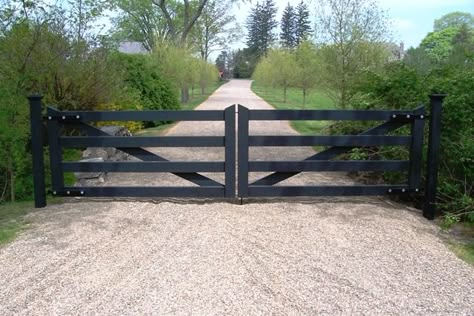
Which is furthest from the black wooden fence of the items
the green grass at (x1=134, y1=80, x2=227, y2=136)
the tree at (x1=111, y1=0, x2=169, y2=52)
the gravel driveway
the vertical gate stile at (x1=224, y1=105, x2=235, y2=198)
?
the tree at (x1=111, y1=0, x2=169, y2=52)

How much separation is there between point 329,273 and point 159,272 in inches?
56.5

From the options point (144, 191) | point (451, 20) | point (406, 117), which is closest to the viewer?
point (406, 117)

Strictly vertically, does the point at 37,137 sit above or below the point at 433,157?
above

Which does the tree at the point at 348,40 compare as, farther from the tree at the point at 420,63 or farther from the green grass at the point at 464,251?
the green grass at the point at 464,251

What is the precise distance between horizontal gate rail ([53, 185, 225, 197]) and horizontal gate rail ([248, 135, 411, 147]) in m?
0.81

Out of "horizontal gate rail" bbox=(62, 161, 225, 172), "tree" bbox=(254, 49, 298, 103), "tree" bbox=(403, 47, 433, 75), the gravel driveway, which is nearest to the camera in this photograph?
the gravel driveway

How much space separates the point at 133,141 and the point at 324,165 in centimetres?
247

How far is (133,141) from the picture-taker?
575cm

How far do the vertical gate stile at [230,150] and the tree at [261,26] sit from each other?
310 ft

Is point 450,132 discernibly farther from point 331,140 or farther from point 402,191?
point 331,140

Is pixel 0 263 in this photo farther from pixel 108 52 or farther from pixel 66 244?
pixel 108 52

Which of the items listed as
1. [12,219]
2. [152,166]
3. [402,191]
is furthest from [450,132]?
[12,219]

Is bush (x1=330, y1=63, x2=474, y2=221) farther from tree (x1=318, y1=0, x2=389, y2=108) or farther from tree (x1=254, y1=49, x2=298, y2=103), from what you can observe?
tree (x1=254, y1=49, x2=298, y2=103)

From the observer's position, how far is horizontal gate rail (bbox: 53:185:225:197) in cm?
575
